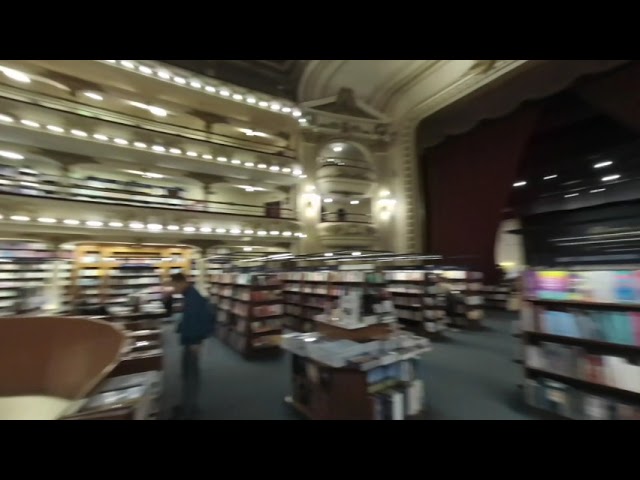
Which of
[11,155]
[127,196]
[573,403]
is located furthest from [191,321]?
[11,155]

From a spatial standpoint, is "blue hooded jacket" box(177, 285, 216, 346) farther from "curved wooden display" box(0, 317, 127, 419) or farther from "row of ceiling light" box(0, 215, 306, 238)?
"row of ceiling light" box(0, 215, 306, 238)

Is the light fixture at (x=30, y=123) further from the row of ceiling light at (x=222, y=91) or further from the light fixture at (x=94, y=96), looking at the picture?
the row of ceiling light at (x=222, y=91)

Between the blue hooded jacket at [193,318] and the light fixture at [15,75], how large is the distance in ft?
17.0

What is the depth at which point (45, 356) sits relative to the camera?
2203 millimetres

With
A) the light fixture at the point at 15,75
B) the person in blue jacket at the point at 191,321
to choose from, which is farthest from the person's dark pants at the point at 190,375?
the light fixture at the point at 15,75

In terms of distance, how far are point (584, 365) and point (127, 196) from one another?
251 inches

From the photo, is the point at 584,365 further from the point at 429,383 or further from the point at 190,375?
the point at 190,375

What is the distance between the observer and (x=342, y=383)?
6.47 ft

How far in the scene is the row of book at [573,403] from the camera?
1860 mm

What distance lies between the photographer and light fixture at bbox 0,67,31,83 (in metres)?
4.43

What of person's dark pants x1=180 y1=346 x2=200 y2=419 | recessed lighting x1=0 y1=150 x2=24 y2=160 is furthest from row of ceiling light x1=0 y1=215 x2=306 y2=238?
person's dark pants x1=180 y1=346 x2=200 y2=419
